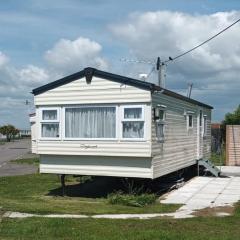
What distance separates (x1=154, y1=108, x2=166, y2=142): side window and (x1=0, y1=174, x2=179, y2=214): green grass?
237cm

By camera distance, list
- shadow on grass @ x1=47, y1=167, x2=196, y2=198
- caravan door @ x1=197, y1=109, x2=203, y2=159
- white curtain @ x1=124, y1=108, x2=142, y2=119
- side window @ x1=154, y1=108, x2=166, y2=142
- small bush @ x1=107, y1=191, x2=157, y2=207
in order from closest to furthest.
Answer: small bush @ x1=107, y1=191, x2=157, y2=207, white curtain @ x1=124, y1=108, x2=142, y2=119, side window @ x1=154, y1=108, x2=166, y2=142, shadow on grass @ x1=47, y1=167, x2=196, y2=198, caravan door @ x1=197, y1=109, x2=203, y2=159

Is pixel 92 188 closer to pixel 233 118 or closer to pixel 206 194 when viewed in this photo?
pixel 206 194

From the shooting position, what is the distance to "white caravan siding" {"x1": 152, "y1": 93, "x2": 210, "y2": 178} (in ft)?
51.2

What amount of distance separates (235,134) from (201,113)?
4562mm

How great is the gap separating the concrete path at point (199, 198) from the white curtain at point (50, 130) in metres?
3.70

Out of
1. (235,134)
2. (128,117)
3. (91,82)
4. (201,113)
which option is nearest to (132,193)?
(128,117)

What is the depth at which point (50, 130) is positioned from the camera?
16.4 metres

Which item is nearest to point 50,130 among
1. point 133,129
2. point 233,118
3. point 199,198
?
point 133,129

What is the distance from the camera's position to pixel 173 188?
17516 millimetres

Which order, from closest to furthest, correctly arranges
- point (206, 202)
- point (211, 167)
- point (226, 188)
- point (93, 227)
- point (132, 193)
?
1. point (93, 227)
2. point (206, 202)
3. point (132, 193)
4. point (226, 188)
5. point (211, 167)

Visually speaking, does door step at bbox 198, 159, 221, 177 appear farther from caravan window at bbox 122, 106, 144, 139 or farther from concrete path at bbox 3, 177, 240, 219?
caravan window at bbox 122, 106, 144, 139

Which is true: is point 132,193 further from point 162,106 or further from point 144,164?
point 162,106

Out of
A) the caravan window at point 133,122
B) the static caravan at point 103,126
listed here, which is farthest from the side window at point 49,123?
the caravan window at point 133,122

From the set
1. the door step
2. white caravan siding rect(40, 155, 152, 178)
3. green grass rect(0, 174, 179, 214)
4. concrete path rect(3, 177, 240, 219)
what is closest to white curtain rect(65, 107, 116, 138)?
white caravan siding rect(40, 155, 152, 178)
